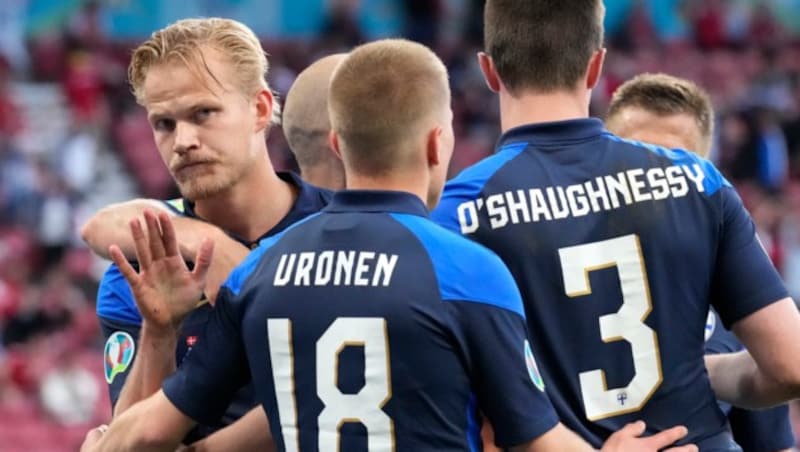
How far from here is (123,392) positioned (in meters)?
4.02

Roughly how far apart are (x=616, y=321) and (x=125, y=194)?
667 inches

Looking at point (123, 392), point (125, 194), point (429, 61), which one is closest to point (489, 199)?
point (429, 61)

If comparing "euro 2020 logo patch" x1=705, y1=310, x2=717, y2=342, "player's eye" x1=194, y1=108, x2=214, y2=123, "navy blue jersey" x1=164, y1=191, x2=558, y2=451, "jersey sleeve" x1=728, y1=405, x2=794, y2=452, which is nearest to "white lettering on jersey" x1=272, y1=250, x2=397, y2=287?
"navy blue jersey" x1=164, y1=191, x2=558, y2=451

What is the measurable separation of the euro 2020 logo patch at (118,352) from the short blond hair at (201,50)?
64cm

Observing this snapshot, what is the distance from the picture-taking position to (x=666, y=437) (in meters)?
3.92

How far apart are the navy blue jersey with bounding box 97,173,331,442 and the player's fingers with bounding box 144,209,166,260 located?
312 millimetres

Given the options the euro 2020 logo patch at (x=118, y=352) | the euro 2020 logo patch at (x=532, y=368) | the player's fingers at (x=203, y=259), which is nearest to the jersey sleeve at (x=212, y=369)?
the player's fingers at (x=203, y=259)

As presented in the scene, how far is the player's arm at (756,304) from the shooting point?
13.0 ft

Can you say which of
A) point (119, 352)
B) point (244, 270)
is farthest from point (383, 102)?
point (119, 352)

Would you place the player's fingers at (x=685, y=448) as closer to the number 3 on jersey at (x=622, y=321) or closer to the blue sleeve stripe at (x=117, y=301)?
the number 3 on jersey at (x=622, y=321)

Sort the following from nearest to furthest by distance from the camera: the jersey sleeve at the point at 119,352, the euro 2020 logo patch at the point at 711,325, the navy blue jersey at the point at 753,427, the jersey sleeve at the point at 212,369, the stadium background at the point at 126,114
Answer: the jersey sleeve at the point at 212,369
the jersey sleeve at the point at 119,352
the euro 2020 logo patch at the point at 711,325
the navy blue jersey at the point at 753,427
the stadium background at the point at 126,114

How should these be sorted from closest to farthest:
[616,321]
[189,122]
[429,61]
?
[429,61], [616,321], [189,122]

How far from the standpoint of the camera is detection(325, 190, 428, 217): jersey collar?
369 cm

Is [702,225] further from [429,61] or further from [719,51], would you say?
[719,51]
